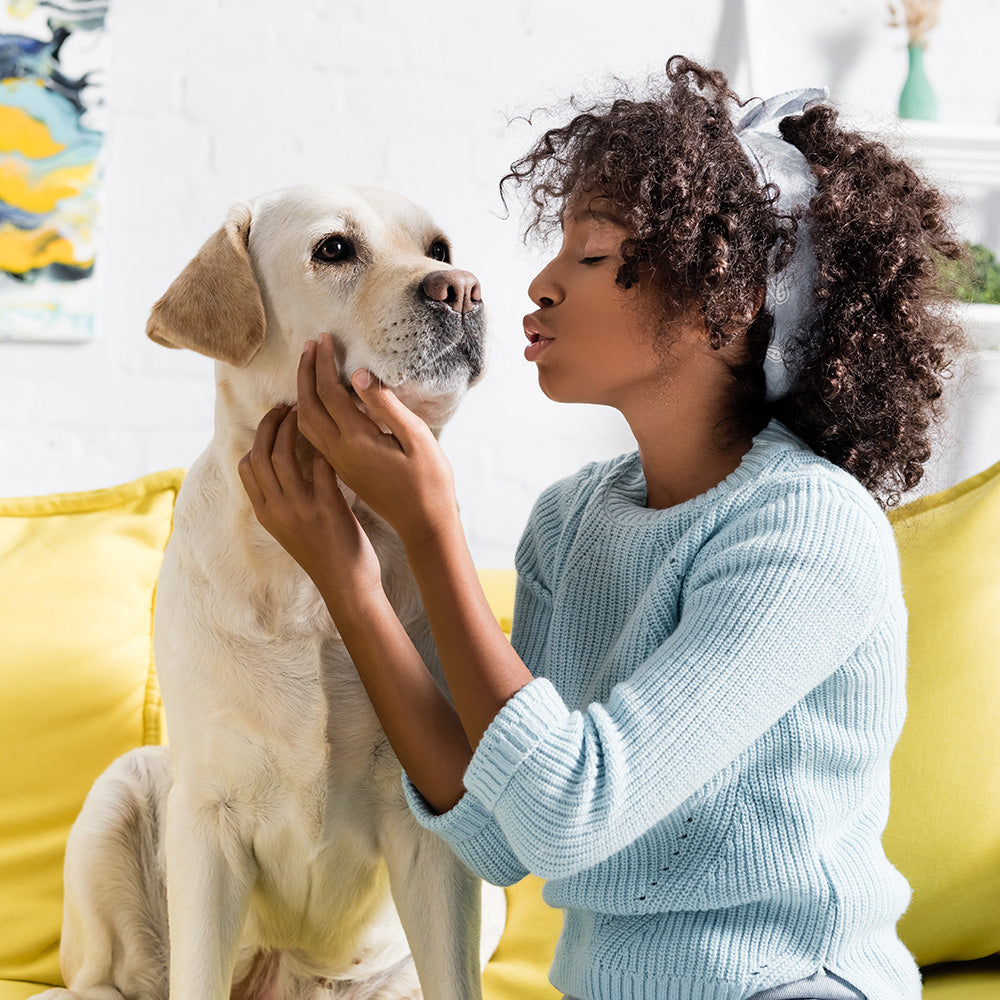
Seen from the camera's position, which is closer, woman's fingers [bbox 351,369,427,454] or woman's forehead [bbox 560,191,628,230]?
woman's fingers [bbox 351,369,427,454]

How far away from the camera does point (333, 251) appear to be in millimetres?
1123

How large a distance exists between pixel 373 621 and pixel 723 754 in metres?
0.35

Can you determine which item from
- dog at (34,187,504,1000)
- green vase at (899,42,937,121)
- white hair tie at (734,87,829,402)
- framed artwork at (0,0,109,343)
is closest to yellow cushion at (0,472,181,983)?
dog at (34,187,504,1000)

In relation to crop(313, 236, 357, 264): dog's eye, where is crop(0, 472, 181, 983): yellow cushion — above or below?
below

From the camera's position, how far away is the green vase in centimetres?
209

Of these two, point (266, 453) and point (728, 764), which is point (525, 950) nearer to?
point (728, 764)

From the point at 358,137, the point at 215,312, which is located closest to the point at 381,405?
the point at 215,312

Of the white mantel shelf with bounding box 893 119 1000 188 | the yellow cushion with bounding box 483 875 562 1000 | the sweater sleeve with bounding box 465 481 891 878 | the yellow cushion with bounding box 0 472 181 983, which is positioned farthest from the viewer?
the white mantel shelf with bounding box 893 119 1000 188

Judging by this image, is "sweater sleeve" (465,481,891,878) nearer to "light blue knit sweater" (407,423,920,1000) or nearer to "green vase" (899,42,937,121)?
"light blue knit sweater" (407,423,920,1000)

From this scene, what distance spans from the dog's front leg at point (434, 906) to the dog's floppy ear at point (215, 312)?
51 cm

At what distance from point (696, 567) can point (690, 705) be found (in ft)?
0.53

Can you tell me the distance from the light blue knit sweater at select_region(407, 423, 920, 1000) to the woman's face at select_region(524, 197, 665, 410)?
0.48 ft

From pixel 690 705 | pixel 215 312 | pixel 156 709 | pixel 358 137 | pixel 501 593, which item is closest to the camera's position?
pixel 690 705

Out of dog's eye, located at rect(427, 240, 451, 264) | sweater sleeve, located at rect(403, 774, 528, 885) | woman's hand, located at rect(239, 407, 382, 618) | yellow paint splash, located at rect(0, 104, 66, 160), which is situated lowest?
sweater sleeve, located at rect(403, 774, 528, 885)
